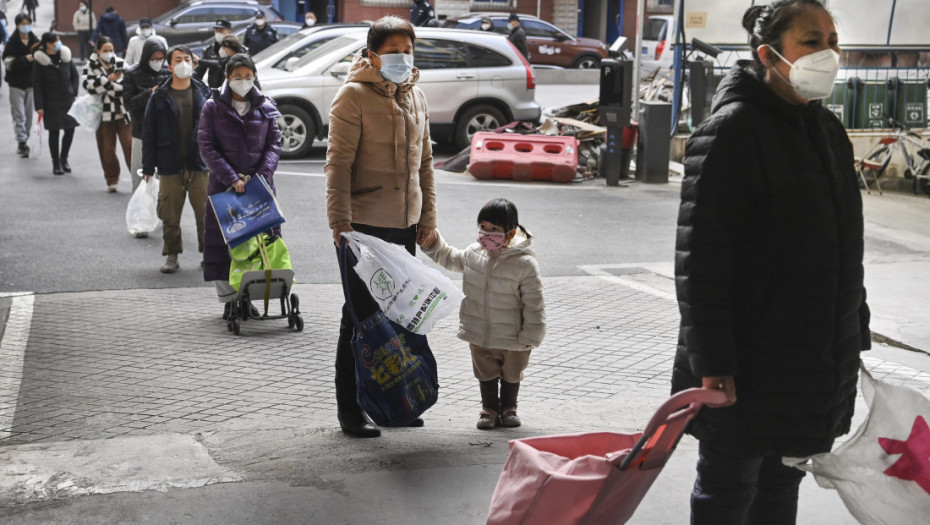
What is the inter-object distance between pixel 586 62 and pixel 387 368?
96.0 feet

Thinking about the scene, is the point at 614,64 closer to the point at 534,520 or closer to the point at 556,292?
the point at 556,292

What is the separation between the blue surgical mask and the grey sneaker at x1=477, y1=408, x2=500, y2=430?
5.38 ft

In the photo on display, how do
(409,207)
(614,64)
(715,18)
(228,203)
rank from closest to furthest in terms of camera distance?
(409,207) < (228,203) < (614,64) < (715,18)

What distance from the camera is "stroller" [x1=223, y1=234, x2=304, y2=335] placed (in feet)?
24.4

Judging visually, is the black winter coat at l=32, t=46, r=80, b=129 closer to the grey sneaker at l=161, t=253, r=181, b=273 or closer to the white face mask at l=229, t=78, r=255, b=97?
the grey sneaker at l=161, t=253, r=181, b=273

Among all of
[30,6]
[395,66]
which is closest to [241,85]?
[395,66]

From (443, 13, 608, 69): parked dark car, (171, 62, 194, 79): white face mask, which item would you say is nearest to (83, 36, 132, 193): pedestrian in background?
(171, 62, 194, 79): white face mask

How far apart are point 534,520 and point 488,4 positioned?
39.3 meters

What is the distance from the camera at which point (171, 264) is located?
9258mm

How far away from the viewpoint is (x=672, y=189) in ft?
47.2

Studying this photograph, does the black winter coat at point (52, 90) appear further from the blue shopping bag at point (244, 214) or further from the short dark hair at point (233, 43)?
the blue shopping bag at point (244, 214)

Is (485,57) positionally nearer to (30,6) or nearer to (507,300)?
(507,300)

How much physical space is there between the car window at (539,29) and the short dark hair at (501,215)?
2847 cm

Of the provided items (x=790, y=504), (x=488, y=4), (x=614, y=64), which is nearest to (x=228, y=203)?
(x=790, y=504)
